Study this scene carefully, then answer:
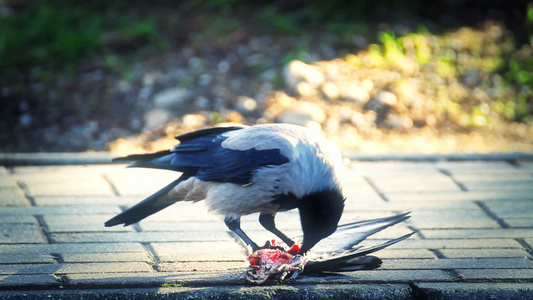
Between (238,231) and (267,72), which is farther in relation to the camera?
(267,72)

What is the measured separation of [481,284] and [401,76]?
3.55 m

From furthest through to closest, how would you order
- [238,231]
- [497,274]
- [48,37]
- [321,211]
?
[48,37] → [238,231] → [497,274] → [321,211]

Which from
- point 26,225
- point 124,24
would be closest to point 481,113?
point 124,24

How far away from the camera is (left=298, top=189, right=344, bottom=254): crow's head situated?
3.10 metres

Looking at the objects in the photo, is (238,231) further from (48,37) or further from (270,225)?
(48,37)

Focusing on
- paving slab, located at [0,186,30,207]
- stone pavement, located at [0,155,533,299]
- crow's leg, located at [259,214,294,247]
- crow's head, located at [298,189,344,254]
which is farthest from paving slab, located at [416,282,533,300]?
paving slab, located at [0,186,30,207]

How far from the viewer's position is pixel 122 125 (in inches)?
229

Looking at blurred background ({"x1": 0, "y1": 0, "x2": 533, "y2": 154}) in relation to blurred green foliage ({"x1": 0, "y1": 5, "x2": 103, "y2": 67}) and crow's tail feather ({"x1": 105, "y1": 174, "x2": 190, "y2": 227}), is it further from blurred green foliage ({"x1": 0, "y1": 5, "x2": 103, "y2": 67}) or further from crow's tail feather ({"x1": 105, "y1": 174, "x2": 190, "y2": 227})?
crow's tail feather ({"x1": 105, "y1": 174, "x2": 190, "y2": 227})

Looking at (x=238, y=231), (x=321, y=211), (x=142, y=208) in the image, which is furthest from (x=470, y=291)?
(x=142, y=208)

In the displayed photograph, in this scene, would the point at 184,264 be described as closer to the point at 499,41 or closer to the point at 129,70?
the point at 129,70

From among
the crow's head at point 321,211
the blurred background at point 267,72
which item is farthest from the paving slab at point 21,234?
the blurred background at point 267,72

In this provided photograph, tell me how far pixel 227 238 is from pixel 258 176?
0.70 m

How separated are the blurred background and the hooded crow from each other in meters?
1.90

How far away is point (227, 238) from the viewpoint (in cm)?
380
